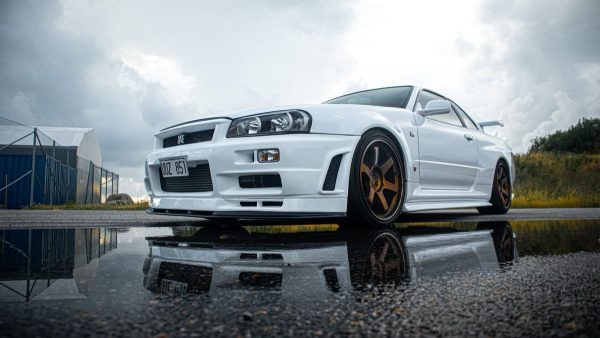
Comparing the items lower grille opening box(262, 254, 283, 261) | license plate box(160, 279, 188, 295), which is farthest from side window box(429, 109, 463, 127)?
license plate box(160, 279, 188, 295)

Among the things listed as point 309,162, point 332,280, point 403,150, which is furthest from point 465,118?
point 332,280

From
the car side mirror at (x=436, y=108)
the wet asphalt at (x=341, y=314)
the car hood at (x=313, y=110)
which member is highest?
the car side mirror at (x=436, y=108)

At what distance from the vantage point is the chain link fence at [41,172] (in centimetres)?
1280

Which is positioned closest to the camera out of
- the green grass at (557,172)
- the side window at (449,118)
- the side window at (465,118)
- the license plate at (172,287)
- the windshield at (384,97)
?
the license plate at (172,287)

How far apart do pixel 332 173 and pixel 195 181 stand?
1130 millimetres

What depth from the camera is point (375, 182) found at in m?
3.86

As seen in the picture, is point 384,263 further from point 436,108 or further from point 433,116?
point 433,116

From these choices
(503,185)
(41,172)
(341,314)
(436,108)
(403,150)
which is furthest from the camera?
(41,172)

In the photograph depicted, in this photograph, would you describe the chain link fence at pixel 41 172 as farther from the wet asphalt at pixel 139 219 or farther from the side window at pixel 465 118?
the side window at pixel 465 118

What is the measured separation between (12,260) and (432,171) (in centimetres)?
358

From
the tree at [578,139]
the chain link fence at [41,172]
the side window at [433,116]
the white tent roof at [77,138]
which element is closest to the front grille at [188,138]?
the side window at [433,116]

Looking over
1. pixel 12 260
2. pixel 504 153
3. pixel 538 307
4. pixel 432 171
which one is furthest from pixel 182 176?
pixel 504 153

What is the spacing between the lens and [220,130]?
367 centimetres

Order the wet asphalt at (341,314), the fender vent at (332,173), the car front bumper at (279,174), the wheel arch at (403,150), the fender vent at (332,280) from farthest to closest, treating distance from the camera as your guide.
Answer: the wheel arch at (403,150) < the fender vent at (332,173) < the car front bumper at (279,174) < the fender vent at (332,280) < the wet asphalt at (341,314)
